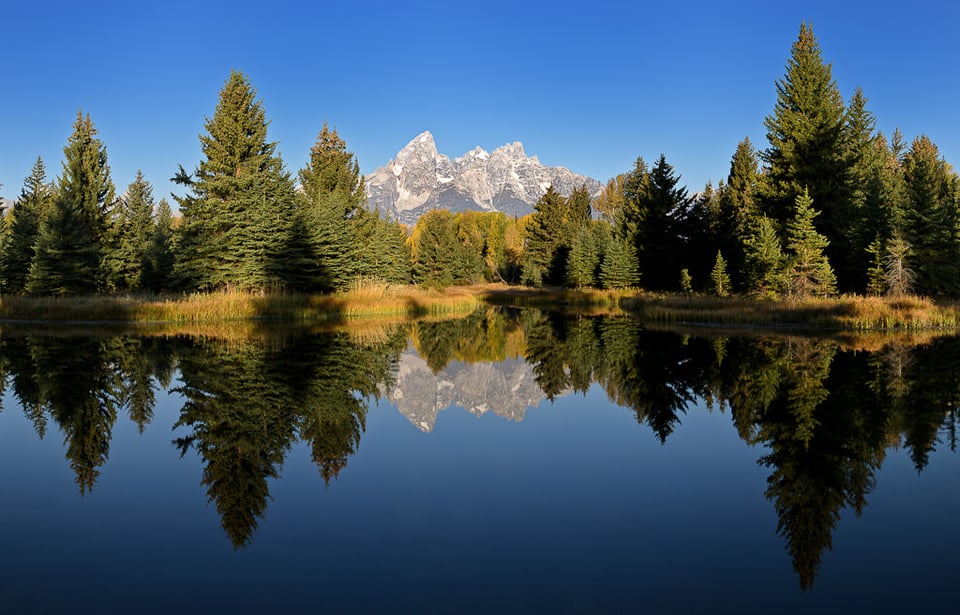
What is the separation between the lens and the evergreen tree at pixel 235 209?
35562 mm

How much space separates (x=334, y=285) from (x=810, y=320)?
27.2 meters

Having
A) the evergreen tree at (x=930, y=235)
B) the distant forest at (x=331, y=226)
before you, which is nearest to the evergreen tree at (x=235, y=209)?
the distant forest at (x=331, y=226)

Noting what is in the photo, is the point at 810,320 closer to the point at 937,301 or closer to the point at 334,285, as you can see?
the point at 937,301

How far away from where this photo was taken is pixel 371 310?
37625 mm

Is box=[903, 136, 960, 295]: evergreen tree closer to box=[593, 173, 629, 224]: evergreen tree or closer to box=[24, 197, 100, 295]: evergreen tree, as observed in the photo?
box=[24, 197, 100, 295]: evergreen tree

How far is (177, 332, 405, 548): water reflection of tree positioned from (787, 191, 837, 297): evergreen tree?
77.2ft

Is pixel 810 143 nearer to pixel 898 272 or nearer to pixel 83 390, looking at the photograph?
pixel 898 272

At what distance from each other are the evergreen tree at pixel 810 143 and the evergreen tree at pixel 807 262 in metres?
5.32

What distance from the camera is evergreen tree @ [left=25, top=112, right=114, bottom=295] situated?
34656 mm

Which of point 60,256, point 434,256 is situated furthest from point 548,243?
point 60,256

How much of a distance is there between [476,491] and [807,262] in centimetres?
3036

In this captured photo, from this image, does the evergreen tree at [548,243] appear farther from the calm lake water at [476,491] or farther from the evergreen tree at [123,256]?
the calm lake water at [476,491]

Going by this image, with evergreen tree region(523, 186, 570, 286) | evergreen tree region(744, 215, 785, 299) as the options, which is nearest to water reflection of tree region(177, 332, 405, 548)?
evergreen tree region(744, 215, 785, 299)

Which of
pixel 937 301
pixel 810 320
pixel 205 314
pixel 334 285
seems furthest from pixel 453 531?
pixel 334 285
